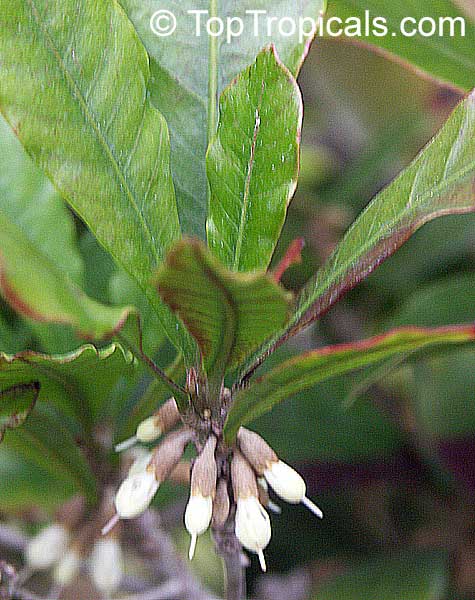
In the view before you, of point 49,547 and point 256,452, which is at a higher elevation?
point 256,452

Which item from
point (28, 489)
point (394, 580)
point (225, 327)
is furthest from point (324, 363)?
point (394, 580)

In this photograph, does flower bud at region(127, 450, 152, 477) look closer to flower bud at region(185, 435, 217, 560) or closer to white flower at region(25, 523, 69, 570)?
flower bud at region(185, 435, 217, 560)

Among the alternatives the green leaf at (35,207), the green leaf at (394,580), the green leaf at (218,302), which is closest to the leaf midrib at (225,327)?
the green leaf at (218,302)

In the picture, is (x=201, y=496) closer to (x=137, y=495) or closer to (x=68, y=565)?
(x=137, y=495)

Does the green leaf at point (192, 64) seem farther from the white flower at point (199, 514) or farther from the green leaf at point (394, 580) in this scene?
the green leaf at point (394, 580)

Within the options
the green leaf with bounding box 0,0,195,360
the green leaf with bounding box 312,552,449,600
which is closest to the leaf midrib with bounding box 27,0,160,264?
the green leaf with bounding box 0,0,195,360
